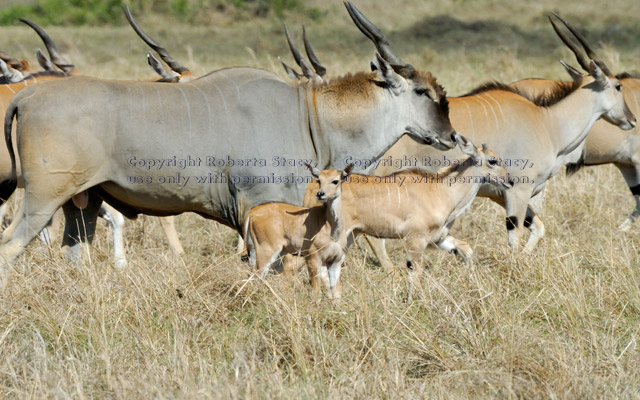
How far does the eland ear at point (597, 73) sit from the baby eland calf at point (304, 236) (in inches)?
113

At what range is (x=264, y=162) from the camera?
5.48m

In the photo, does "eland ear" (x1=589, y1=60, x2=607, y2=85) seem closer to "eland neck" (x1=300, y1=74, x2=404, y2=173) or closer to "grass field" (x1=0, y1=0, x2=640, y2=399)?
"grass field" (x1=0, y1=0, x2=640, y2=399)

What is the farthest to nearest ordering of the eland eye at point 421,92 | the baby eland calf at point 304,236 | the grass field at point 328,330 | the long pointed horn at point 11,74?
the long pointed horn at point 11,74 < the eland eye at point 421,92 < the baby eland calf at point 304,236 < the grass field at point 328,330

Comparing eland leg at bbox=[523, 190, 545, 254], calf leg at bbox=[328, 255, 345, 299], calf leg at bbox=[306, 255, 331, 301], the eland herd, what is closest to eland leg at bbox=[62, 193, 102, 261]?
the eland herd

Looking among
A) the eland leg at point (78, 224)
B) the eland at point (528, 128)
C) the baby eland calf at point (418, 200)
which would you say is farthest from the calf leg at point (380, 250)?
the eland leg at point (78, 224)

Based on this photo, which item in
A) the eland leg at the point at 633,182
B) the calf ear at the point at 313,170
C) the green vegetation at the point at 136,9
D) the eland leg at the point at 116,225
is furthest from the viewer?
the green vegetation at the point at 136,9

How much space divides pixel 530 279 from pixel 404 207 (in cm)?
96

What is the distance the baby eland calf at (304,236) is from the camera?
546cm

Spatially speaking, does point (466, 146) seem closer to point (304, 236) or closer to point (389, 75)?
point (389, 75)

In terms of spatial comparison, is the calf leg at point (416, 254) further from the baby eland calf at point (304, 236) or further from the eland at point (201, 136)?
the eland at point (201, 136)

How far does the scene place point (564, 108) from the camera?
287 inches

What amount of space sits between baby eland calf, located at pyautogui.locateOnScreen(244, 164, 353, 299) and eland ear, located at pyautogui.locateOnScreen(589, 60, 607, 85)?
2.86 m

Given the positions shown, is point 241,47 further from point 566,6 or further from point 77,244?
point 77,244

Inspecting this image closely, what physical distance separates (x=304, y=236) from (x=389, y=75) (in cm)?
119
